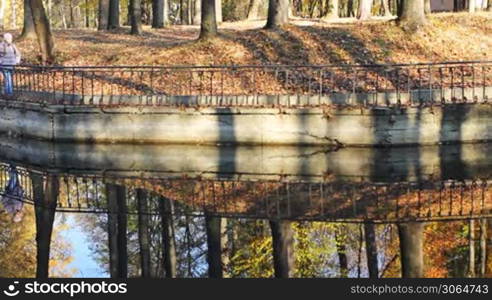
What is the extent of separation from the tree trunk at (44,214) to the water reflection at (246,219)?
0.03 meters

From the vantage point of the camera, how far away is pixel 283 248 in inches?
500

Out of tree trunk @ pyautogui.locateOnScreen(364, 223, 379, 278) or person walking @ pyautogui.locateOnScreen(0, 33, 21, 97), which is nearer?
tree trunk @ pyautogui.locateOnScreen(364, 223, 379, 278)

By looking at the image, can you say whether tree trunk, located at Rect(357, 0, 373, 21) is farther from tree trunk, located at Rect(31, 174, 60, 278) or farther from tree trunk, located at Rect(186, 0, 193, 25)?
tree trunk, located at Rect(31, 174, 60, 278)

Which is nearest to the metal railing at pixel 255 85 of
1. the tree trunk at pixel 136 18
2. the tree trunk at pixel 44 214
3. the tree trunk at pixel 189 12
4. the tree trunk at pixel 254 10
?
the tree trunk at pixel 44 214

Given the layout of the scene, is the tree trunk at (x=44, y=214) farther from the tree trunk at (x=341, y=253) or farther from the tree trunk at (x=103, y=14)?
the tree trunk at (x=103, y=14)

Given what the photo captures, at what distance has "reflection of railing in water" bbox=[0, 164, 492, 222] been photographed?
15008 millimetres

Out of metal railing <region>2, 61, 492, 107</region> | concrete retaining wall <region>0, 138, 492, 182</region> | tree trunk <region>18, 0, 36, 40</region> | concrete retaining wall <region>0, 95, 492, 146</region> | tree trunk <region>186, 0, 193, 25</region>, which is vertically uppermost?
tree trunk <region>186, 0, 193, 25</region>

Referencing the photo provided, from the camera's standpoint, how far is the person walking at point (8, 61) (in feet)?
79.3

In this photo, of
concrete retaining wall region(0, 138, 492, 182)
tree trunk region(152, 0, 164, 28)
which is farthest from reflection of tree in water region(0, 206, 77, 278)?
tree trunk region(152, 0, 164, 28)

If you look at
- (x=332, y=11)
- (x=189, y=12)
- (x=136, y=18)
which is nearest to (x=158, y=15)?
(x=136, y=18)

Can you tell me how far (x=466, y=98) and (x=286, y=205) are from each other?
8260 millimetres

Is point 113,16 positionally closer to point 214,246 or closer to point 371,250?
point 214,246

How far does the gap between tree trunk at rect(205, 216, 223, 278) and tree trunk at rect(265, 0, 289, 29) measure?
1563 centimetres

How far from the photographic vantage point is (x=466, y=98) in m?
22.0
